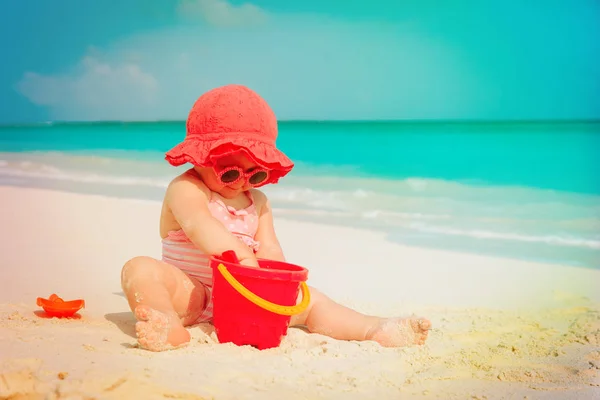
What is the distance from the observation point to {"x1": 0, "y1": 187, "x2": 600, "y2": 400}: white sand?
1.47 metres

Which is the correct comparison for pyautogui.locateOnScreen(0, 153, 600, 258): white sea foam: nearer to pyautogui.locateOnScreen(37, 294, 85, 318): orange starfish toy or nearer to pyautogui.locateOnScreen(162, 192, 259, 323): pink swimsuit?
pyautogui.locateOnScreen(162, 192, 259, 323): pink swimsuit

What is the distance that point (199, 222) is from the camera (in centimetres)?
195

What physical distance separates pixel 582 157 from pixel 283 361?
9.35 meters

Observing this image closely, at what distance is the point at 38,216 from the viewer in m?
4.10

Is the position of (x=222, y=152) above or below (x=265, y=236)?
above

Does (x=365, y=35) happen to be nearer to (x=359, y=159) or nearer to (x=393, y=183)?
(x=359, y=159)

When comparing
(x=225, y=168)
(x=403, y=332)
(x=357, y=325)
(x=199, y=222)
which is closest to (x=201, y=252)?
(x=199, y=222)

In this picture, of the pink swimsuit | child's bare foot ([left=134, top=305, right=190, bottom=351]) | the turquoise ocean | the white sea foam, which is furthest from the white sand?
the white sea foam

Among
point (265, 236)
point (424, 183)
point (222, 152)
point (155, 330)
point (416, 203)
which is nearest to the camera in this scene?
point (155, 330)

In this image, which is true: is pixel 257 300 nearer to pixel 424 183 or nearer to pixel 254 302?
pixel 254 302

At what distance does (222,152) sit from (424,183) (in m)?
5.94

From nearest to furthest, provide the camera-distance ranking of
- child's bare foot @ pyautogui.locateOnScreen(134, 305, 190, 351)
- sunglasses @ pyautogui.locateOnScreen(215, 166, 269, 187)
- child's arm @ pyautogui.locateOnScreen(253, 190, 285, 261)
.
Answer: child's bare foot @ pyautogui.locateOnScreen(134, 305, 190, 351) < sunglasses @ pyautogui.locateOnScreen(215, 166, 269, 187) < child's arm @ pyautogui.locateOnScreen(253, 190, 285, 261)

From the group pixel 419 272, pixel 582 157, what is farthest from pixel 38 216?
pixel 582 157

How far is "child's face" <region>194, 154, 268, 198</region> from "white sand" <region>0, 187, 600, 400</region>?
45 cm
